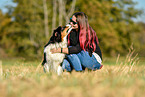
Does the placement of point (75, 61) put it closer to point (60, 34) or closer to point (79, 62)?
point (79, 62)

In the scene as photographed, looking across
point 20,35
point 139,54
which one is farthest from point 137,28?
point 139,54

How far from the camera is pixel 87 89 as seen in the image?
2.04 meters

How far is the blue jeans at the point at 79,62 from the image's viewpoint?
380 centimetres

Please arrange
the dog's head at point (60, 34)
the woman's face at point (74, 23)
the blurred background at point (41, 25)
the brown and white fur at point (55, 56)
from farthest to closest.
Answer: the blurred background at point (41, 25) < the woman's face at point (74, 23) < the dog's head at point (60, 34) < the brown and white fur at point (55, 56)

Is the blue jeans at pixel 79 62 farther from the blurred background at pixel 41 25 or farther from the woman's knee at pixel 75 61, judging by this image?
the blurred background at pixel 41 25

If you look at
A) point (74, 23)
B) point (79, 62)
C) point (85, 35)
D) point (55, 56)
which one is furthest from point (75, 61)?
point (74, 23)

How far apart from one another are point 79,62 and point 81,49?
0.29m

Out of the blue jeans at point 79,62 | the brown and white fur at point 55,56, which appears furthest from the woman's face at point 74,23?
the blue jeans at point 79,62

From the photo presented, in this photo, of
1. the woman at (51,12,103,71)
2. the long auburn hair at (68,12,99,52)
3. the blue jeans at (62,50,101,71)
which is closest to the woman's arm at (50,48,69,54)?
the woman at (51,12,103,71)

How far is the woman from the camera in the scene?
381cm

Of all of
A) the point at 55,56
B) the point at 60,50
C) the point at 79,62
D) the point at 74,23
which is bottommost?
the point at 79,62

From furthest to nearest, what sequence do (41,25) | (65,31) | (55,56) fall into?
(41,25) < (65,31) < (55,56)

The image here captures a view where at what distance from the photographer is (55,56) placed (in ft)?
12.1

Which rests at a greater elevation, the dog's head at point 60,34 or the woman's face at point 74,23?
the woman's face at point 74,23
